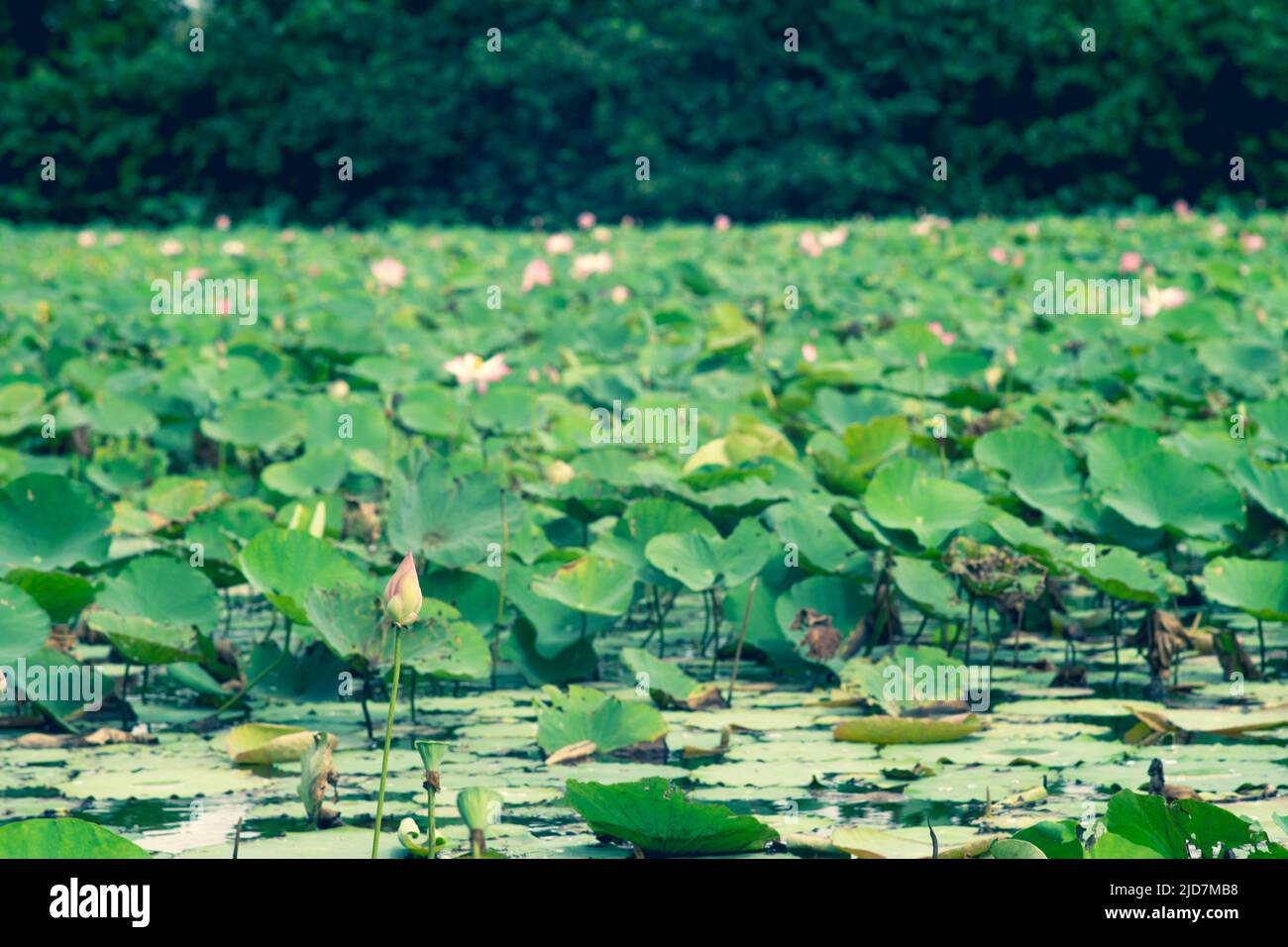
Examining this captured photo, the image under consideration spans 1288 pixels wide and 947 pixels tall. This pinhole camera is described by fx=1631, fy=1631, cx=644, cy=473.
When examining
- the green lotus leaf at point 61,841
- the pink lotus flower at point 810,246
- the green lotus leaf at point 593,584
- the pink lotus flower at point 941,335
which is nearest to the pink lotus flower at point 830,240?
the pink lotus flower at point 810,246

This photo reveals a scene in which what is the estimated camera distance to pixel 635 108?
15523 millimetres

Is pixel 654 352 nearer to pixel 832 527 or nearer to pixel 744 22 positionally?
pixel 832 527

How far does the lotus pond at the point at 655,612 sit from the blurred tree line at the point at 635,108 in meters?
10.8

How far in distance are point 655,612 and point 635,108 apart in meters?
13.3

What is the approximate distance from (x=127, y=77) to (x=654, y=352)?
13.7 meters

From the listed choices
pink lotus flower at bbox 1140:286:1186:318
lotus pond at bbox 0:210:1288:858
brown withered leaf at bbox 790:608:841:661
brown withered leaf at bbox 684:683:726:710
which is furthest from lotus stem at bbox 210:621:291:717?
pink lotus flower at bbox 1140:286:1186:318

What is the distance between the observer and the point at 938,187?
48.1 ft

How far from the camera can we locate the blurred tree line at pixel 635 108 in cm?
1416

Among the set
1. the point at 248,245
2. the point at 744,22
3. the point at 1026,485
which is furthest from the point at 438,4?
the point at 1026,485

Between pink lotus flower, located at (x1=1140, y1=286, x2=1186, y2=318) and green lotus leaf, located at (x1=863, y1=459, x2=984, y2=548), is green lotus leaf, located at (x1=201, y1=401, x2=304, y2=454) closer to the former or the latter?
green lotus leaf, located at (x1=863, y1=459, x2=984, y2=548)

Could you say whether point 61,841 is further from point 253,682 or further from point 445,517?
point 445,517

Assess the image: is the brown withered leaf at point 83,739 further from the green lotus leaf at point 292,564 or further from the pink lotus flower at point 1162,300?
the pink lotus flower at point 1162,300

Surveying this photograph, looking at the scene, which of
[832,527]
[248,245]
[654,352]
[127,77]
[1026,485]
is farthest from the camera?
[127,77]

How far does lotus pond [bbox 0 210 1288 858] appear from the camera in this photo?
1684mm
